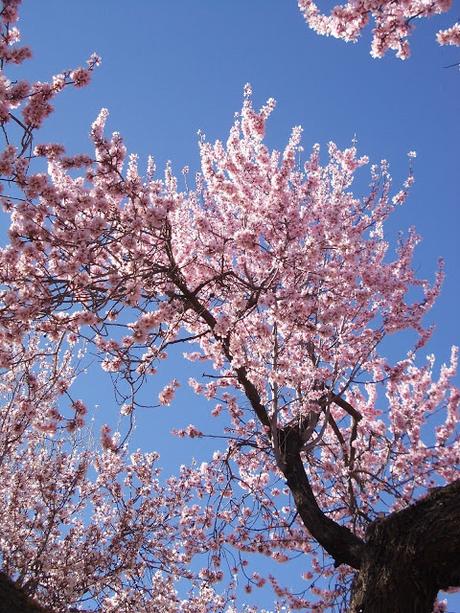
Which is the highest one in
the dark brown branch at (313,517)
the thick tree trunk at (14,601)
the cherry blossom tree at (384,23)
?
the cherry blossom tree at (384,23)

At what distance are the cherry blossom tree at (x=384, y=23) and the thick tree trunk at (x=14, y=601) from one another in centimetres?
461

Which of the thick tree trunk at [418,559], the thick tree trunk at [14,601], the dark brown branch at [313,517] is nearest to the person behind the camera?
the thick tree trunk at [14,601]

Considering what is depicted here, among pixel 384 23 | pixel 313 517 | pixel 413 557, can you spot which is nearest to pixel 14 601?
pixel 413 557

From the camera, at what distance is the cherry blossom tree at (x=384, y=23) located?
13.7 ft

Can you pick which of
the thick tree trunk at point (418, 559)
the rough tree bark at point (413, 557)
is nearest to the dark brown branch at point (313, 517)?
the rough tree bark at point (413, 557)

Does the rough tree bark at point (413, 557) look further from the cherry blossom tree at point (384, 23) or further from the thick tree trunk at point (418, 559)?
the cherry blossom tree at point (384, 23)

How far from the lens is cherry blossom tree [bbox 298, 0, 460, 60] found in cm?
418

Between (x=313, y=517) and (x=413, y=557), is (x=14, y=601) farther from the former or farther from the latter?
(x=313, y=517)

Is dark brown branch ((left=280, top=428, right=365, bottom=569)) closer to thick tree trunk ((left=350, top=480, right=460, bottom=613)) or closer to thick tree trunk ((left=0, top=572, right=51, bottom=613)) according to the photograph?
thick tree trunk ((left=350, top=480, right=460, bottom=613))

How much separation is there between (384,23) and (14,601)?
191 inches

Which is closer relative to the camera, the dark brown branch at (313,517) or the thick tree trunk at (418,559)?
the thick tree trunk at (418,559)

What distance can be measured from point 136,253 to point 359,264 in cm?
338

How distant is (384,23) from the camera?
434 centimetres

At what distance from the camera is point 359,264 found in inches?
300
